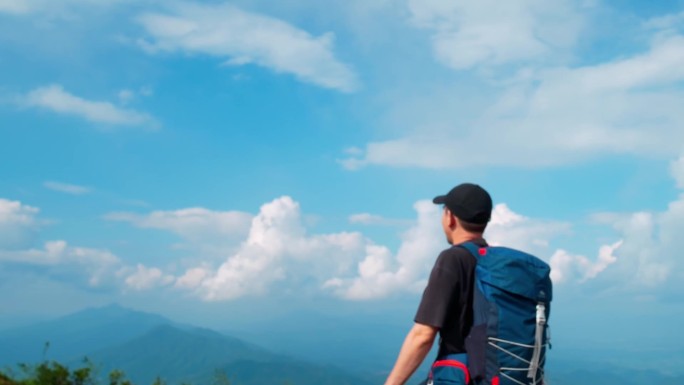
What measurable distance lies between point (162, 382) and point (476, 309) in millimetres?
7810

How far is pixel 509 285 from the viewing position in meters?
4.13

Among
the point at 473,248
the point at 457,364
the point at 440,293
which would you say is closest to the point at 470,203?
the point at 473,248

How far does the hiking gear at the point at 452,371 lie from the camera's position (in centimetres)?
415

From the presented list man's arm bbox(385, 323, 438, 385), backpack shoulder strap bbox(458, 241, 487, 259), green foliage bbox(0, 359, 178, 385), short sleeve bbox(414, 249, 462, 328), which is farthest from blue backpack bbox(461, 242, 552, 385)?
green foliage bbox(0, 359, 178, 385)

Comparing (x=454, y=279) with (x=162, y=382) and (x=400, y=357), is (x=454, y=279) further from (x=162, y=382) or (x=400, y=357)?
(x=162, y=382)

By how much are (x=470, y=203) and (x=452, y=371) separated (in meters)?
1.08

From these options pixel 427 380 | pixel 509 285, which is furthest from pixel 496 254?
pixel 427 380

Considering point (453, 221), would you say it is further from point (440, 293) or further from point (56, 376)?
point (56, 376)

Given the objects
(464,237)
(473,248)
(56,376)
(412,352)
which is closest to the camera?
(412,352)

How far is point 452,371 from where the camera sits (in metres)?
4.19

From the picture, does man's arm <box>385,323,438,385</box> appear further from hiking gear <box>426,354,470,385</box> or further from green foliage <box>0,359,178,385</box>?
green foliage <box>0,359,178,385</box>

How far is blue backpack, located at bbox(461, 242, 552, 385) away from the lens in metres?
4.11

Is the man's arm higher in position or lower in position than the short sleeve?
lower

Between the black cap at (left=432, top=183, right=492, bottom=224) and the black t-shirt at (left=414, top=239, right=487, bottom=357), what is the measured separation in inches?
10.0
